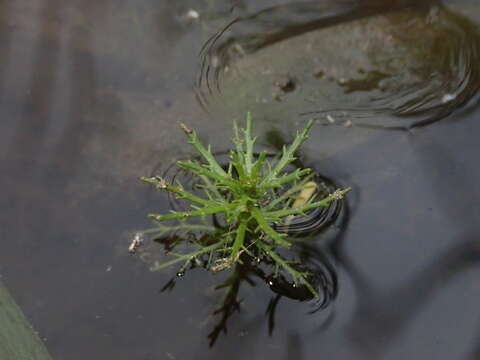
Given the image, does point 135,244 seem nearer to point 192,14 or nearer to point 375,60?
point 192,14

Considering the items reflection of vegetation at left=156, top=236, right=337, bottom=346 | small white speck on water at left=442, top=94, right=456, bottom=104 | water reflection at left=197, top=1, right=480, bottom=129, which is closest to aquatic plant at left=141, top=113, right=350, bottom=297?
reflection of vegetation at left=156, top=236, right=337, bottom=346

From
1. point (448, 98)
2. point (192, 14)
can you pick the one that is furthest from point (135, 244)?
point (448, 98)

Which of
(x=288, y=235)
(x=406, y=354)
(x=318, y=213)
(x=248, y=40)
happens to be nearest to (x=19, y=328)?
(x=288, y=235)

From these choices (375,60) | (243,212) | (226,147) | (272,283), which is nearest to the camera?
(243,212)

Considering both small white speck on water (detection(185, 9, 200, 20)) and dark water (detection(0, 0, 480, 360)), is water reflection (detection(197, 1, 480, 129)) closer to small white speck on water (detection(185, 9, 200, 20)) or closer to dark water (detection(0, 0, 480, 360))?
dark water (detection(0, 0, 480, 360))

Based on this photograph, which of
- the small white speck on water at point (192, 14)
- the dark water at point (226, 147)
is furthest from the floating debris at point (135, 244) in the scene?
the small white speck on water at point (192, 14)

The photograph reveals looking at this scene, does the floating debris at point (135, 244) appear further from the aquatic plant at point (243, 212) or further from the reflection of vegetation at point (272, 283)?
the reflection of vegetation at point (272, 283)

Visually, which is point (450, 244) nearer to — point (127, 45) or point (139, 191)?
point (139, 191)

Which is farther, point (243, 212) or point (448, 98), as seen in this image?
point (448, 98)
